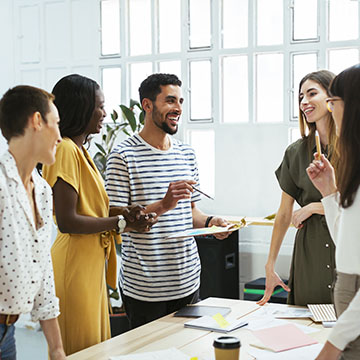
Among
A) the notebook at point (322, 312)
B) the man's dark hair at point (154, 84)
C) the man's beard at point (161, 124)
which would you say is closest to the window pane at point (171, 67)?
the man's dark hair at point (154, 84)

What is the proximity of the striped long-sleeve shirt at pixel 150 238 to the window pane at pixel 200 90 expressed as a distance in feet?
8.16

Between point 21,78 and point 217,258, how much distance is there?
9.49 feet

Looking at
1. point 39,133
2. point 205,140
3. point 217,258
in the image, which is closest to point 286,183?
point 39,133

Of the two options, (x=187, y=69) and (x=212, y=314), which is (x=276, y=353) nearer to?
(x=212, y=314)

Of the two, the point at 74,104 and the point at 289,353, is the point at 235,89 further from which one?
the point at 289,353

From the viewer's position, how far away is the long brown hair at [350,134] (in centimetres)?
Result: 163

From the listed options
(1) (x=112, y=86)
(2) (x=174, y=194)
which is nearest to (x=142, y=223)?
(2) (x=174, y=194)

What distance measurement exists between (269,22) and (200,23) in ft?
2.13

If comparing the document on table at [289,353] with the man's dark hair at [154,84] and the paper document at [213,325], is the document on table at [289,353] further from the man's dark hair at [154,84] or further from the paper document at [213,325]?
the man's dark hair at [154,84]

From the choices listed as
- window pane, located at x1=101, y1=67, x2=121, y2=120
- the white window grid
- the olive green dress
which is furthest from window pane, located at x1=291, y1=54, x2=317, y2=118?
the olive green dress

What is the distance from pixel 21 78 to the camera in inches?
245

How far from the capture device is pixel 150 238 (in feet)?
9.58

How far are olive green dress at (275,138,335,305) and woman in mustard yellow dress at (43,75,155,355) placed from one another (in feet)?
2.78

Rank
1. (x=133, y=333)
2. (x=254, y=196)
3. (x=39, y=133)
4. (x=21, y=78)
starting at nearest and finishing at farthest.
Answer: (x=39, y=133) < (x=133, y=333) < (x=254, y=196) < (x=21, y=78)
